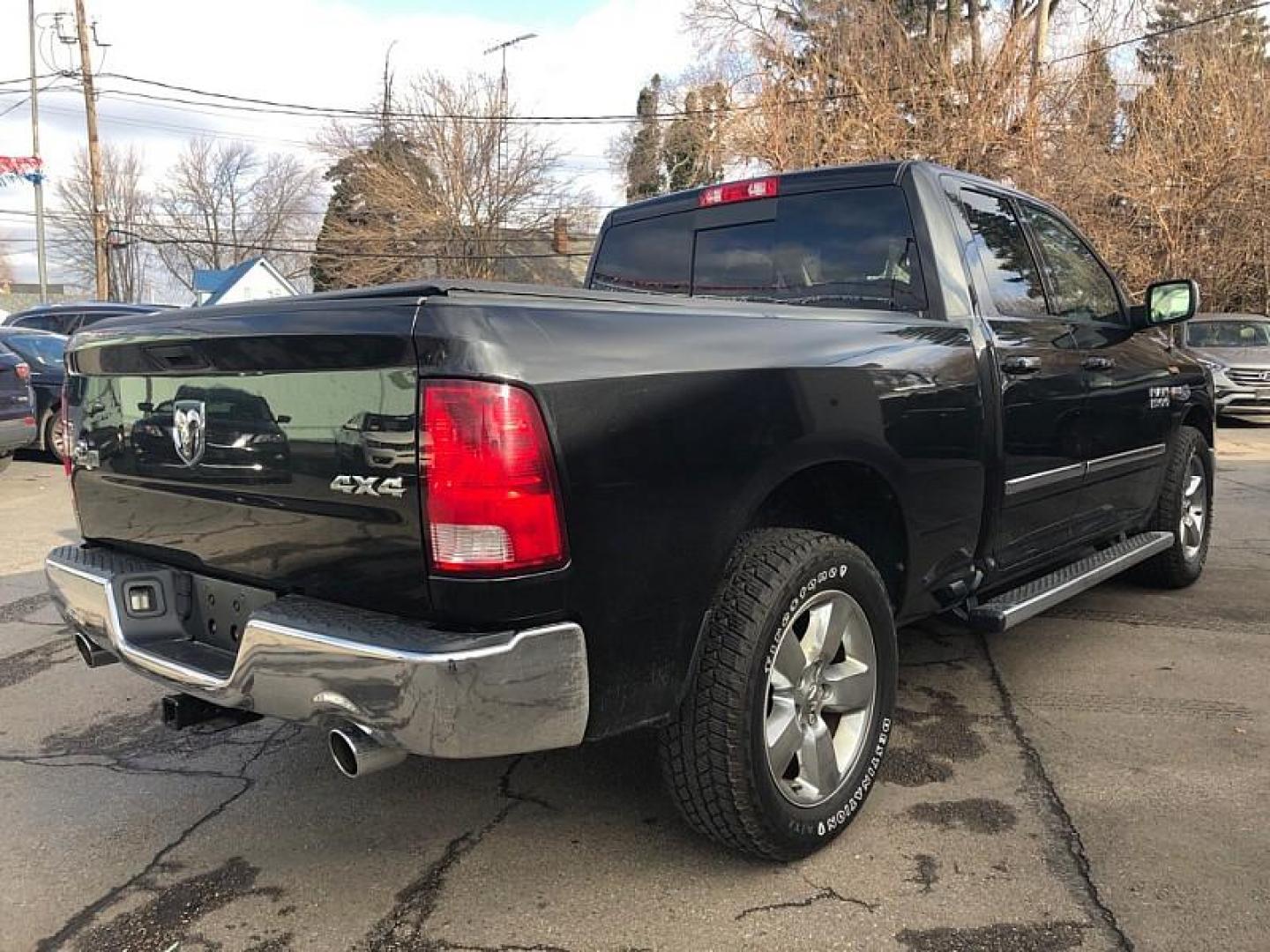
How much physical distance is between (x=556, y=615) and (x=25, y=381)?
378 inches

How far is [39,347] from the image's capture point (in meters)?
11.7

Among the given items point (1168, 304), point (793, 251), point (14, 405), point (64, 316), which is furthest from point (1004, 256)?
point (64, 316)

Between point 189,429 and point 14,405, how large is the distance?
838 centimetres

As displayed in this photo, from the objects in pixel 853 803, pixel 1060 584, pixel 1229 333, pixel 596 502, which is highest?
pixel 1229 333

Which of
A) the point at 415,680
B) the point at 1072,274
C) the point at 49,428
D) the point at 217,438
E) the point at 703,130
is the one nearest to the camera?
the point at 415,680

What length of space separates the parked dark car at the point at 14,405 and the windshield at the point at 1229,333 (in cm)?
1606

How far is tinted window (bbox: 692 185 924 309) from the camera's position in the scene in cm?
361

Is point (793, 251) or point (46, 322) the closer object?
point (793, 251)

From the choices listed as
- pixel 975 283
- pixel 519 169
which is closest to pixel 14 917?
pixel 975 283

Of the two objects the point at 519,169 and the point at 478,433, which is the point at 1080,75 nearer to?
the point at 519,169

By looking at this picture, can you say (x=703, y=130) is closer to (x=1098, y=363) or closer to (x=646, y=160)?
(x=646, y=160)

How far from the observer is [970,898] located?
258 centimetres

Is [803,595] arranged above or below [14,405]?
below

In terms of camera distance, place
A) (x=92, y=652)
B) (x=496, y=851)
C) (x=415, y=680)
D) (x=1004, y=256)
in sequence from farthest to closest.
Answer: (x=1004, y=256)
(x=92, y=652)
(x=496, y=851)
(x=415, y=680)
